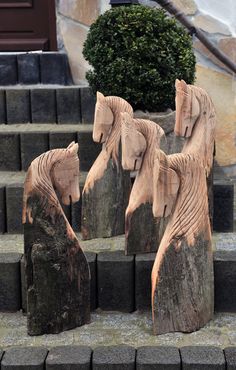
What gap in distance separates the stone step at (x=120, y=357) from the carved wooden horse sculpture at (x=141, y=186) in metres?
0.49

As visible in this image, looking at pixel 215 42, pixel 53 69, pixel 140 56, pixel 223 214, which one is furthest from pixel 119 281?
pixel 215 42

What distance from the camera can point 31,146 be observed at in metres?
3.33

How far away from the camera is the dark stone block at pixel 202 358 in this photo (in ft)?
6.66

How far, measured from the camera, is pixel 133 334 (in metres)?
2.25

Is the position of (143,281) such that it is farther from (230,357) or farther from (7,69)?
(7,69)

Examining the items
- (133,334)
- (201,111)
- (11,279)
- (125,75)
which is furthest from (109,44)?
(133,334)

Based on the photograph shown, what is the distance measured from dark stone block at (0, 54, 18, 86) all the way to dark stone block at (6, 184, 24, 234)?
1429mm

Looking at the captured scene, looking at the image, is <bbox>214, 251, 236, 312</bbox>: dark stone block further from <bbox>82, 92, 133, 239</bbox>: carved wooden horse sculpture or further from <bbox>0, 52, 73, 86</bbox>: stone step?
<bbox>0, 52, 73, 86</bbox>: stone step

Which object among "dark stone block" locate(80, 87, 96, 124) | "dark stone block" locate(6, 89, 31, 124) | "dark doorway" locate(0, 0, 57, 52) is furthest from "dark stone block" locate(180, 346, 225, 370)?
"dark doorway" locate(0, 0, 57, 52)

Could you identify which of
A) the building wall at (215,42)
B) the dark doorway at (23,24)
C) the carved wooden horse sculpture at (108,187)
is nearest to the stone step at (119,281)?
the carved wooden horse sculpture at (108,187)

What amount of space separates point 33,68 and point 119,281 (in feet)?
7.00

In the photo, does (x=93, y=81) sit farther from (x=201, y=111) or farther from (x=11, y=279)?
(x=11, y=279)

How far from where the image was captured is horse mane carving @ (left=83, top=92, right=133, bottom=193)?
8.84ft

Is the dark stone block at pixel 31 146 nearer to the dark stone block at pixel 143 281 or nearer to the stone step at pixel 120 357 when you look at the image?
the dark stone block at pixel 143 281
